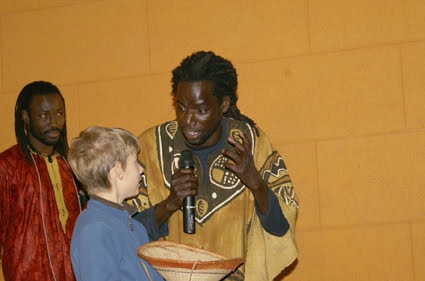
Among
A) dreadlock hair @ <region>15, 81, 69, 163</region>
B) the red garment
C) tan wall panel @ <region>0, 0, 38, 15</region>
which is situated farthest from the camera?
tan wall panel @ <region>0, 0, 38, 15</region>

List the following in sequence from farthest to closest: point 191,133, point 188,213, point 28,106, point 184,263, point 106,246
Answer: point 28,106, point 191,133, point 188,213, point 106,246, point 184,263

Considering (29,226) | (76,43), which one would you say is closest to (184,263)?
(29,226)

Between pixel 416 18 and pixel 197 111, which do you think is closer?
pixel 197 111

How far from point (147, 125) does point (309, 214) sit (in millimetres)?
→ 1200

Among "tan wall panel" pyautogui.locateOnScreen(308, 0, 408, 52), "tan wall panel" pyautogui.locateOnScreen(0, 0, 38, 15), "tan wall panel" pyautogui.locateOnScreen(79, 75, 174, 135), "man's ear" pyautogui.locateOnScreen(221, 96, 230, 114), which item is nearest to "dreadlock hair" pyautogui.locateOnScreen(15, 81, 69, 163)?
"tan wall panel" pyautogui.locateOnScreen(79, 75, 174, 135)

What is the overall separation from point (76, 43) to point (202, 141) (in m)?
2.21

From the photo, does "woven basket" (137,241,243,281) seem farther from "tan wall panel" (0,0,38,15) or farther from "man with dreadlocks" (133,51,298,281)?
"tan wall panel" (0,0,38,15)

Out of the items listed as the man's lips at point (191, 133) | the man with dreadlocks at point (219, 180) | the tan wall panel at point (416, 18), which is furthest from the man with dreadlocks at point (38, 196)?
the tan wall panel at point (416, 18)

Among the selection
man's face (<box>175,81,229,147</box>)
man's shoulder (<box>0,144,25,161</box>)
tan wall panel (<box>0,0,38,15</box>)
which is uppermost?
tan wall panel (<box>0,0,38,15</box>)

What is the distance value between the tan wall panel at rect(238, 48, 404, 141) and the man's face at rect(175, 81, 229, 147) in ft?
4.70

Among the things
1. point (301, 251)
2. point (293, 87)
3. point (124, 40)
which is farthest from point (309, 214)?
point (124, 40)

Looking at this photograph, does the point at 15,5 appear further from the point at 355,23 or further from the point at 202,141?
the point at 202,141

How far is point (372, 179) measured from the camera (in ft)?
16.9

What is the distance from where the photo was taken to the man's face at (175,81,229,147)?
151 inches
